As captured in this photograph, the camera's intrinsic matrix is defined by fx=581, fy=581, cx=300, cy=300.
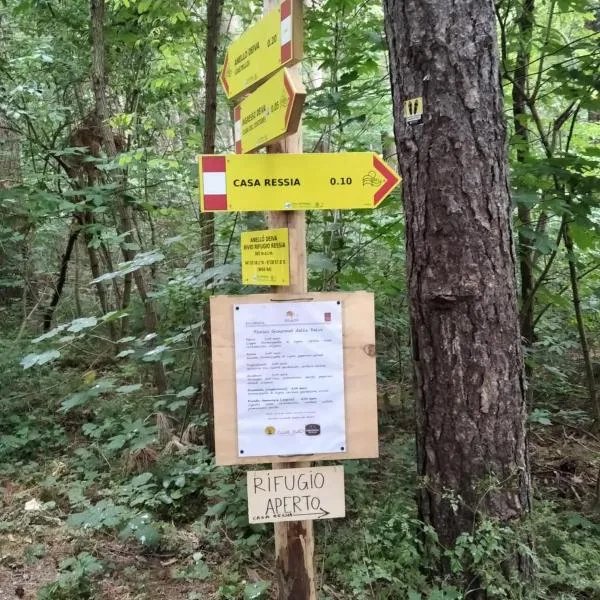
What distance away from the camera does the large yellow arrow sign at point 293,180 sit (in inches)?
88.4

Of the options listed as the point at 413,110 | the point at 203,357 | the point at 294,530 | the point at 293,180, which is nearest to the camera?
the point at 293,180

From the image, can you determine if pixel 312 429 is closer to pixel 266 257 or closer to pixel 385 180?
pixel 266 257

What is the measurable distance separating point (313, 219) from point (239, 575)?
101 inches

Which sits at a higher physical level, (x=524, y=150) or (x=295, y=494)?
(x=524, y=150)

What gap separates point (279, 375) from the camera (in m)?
2.30

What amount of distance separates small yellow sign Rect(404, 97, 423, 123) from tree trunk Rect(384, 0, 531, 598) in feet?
0.08

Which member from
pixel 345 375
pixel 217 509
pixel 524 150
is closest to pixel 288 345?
pixel 345 375

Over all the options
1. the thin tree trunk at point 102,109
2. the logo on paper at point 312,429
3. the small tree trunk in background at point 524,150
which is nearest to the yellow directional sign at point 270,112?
the logo on paper at point 312,429

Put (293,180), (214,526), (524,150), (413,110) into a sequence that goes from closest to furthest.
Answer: (293,180) → (413,110) → (214,526) → (524,150)

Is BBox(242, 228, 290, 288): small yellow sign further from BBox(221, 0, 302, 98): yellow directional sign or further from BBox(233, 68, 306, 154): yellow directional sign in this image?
BBox(221, 0, 302, 98): yellow directional sign

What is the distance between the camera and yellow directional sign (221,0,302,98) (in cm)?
203

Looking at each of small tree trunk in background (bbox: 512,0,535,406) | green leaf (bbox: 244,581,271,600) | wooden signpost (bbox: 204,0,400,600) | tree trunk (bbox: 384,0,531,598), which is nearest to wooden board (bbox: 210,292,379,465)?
wooden signpost (bbox: 204,0,400,600)

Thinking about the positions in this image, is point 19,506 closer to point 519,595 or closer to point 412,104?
point 519,595

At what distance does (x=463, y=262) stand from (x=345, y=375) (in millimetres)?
694
